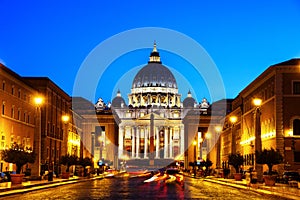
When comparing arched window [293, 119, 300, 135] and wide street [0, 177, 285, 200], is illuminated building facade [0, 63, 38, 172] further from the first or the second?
arched window [293, 119, 300, 135]

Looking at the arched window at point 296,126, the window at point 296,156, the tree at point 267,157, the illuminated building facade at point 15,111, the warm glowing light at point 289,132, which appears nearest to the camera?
the tree at point 267,157

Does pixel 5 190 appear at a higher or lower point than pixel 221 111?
lower

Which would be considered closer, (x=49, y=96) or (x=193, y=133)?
(x=49, y=96)

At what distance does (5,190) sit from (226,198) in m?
12.5

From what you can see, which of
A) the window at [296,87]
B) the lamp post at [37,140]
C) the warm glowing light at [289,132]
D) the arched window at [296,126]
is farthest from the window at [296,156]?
the lamp post at [37,140]

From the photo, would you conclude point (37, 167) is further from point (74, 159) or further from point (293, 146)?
point (293, 146)

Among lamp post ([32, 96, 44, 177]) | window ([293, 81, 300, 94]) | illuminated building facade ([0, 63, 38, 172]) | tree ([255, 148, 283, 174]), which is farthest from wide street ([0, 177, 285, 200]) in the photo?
window ([293, 81, 300, 94])

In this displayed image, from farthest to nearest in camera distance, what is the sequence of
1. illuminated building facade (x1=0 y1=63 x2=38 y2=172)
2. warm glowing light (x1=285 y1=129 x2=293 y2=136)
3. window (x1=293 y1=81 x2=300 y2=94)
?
window (x1=293 y1=81 x2=300 y2=94) < warm glowing light (x1=285 y1=129 x2=293 y2=136) < illuminated building facade (x1=0 y1=63 x2=38 y2=172)

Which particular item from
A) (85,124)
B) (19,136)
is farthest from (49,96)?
(85,124)

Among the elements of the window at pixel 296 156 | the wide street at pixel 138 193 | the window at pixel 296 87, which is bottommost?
the wide street at pixel 138 193

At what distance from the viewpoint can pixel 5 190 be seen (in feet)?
112

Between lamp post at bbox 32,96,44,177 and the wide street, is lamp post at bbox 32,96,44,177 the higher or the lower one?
the higher one

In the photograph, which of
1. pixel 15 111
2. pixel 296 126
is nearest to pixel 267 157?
pixel 296 126

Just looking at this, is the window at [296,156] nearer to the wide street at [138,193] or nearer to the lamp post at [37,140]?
the wide street at [138,193]
